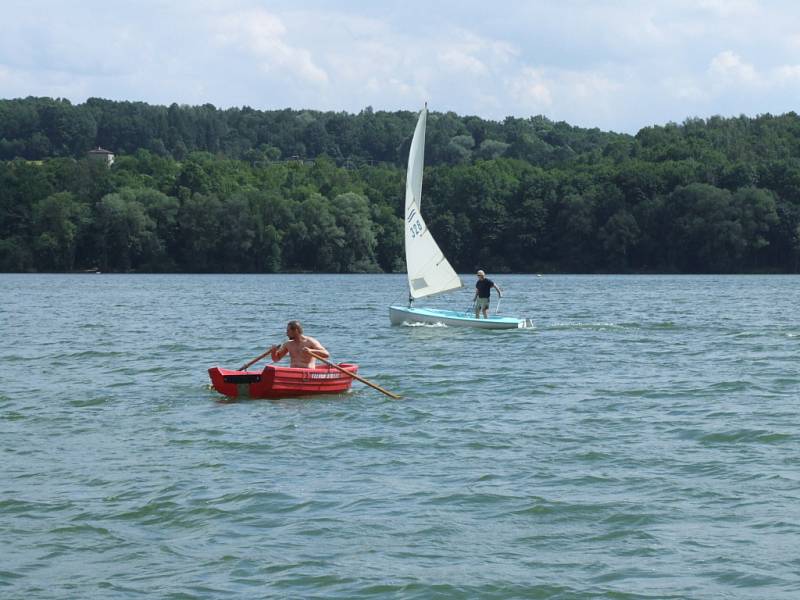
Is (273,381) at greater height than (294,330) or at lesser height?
lesser

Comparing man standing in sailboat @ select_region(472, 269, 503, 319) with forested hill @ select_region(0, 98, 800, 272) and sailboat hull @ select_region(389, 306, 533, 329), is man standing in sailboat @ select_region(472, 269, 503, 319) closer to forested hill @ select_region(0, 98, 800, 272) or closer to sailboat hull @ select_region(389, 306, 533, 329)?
sailboat hull @ select_region(389, 306, 533, 329)

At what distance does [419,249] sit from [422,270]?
741 millimetres

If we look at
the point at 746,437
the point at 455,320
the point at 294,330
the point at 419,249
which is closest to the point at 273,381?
the point at 294,330

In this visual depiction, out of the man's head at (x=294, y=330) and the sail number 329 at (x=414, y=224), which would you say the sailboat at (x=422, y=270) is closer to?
the sail number 329 at (x=414, y=224)

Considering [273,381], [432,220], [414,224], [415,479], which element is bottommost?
[415,479]

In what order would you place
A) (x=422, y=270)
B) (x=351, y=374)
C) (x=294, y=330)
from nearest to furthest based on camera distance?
(x=294, y=330) → (x=351, y=374) → (x=422, y=270)

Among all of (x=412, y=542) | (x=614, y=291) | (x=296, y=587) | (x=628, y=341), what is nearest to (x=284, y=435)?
(x=412, y=542)

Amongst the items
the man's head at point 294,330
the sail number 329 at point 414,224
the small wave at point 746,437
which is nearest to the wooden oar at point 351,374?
the man's head at point 294,330

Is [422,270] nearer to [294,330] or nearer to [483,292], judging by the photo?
[483,292]

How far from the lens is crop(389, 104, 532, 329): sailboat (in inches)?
1630

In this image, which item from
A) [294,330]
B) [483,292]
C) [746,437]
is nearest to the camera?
[746,437]

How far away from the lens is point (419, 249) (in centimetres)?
4269

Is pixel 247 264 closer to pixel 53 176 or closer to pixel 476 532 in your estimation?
pixel 53 176

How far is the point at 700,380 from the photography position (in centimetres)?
2852
